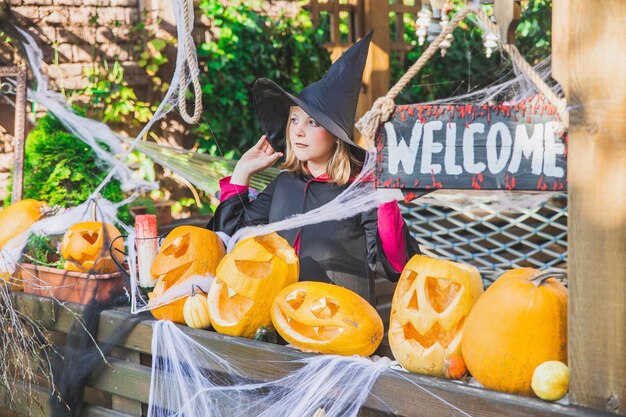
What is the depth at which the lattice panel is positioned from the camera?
16.0 ft

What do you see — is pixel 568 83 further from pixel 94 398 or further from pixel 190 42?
pixel 94 398

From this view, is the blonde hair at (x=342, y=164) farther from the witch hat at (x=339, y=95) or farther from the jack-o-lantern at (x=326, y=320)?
the jack-o-lantern at (x=326, y=320)

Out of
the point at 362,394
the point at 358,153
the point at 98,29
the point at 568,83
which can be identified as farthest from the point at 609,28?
the point at 98,29

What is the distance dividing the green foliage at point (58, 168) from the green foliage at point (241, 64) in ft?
3.45

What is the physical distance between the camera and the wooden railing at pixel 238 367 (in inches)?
72.1

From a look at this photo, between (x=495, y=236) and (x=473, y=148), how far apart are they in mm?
3849

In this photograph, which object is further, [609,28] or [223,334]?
→ [223,334]

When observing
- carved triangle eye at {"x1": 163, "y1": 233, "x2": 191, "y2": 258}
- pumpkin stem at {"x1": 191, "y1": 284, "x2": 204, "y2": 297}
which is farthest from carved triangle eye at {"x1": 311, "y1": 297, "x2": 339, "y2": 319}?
carved triangle eye at {"x1": 163, "y1": 233, "x2": 191, "y2": 258}

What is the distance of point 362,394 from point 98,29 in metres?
3.96

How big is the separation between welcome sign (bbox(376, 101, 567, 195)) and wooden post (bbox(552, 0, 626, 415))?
0.12m

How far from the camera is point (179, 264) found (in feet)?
8.59

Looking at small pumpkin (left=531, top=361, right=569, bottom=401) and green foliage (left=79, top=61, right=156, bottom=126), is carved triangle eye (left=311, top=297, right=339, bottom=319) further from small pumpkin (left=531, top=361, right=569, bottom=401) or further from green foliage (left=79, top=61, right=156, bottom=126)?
green foliage (left=79, top=61, right=156, bottom=126)

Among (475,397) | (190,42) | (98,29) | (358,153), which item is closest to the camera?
(475,397)

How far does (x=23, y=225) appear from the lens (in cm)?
340
